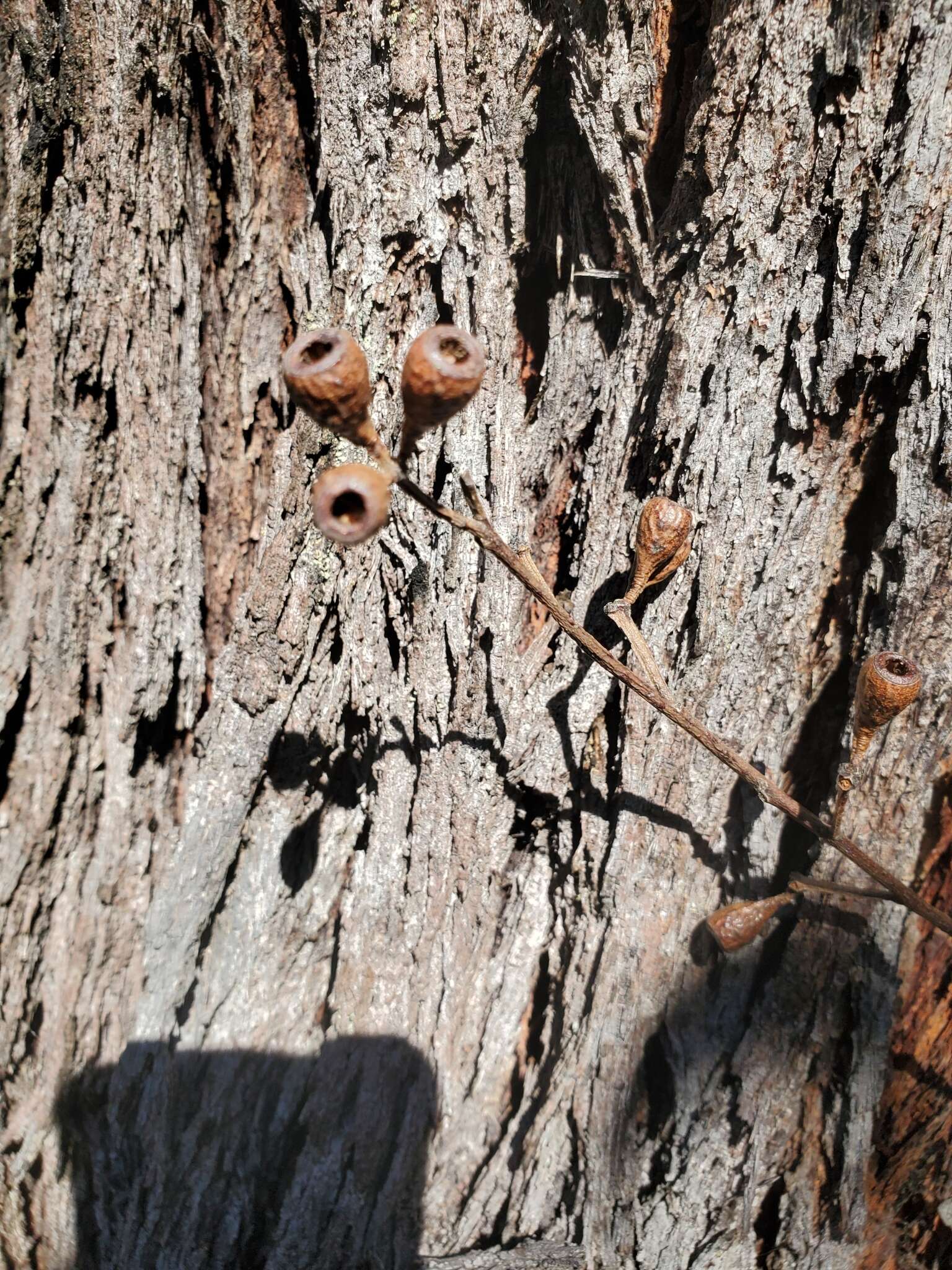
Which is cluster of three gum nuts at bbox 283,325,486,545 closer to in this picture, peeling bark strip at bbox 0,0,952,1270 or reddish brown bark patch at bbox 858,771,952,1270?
peeling bark strip at bbox 0,0,952,1270

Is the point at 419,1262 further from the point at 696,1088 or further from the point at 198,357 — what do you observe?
the point at 198,357

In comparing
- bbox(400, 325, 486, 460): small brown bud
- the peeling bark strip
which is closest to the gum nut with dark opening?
bbox(400, 325, 486, 460): small brown bud

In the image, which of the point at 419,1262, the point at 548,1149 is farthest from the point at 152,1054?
the point at 548,1149

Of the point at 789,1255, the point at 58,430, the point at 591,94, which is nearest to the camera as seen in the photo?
the point at 591,94

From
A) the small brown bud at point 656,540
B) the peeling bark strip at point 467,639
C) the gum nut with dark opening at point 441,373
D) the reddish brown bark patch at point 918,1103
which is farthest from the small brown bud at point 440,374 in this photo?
the reddish brown bark patch at point 918,1103

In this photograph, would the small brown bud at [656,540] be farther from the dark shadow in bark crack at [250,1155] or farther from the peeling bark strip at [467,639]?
the dark shadow in bark crack at [250,1155]

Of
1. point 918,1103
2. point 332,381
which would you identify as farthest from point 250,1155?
point 332,381
